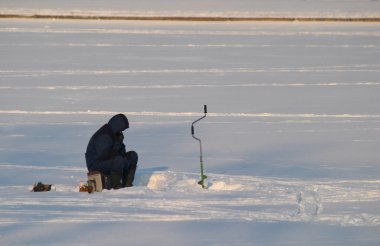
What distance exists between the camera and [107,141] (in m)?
9.04

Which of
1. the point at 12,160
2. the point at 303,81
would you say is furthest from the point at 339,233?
the point at 303,81

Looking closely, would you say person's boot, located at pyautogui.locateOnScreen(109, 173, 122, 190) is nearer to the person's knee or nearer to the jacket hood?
the person's knee

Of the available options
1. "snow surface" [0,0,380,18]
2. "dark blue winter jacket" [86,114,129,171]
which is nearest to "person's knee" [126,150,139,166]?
"dark blue winter jacket" [86,114,129,171]

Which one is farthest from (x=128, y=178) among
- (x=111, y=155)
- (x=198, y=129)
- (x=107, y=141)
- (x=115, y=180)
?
(x=198, y=129)

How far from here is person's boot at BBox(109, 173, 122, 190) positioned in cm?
908

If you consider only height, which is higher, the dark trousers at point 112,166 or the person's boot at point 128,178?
the dark trousers at point 112,166

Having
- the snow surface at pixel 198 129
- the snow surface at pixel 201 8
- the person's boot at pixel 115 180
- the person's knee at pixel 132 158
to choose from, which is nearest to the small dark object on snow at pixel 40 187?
the snow surface at pixel 198 129

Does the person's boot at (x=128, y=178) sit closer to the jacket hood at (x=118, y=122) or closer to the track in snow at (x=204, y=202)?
the track in snow at (x=204, y=202)

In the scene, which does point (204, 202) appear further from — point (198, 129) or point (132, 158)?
point (198, 129)

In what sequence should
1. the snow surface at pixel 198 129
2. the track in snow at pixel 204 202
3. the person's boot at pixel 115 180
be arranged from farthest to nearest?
1. the person's boot at pixel 115 180
2. the track in snow at pixel 204 202
3. the snow surface at pixel 198 129

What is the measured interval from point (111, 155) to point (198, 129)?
13.2 ft

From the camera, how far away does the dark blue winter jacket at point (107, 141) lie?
900 centimetres

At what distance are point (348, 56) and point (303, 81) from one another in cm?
342

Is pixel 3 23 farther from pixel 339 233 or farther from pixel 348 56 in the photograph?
pixel 339 233
